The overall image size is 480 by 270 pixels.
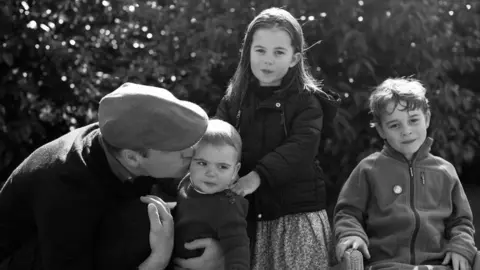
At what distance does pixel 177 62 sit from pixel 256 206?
1.95m

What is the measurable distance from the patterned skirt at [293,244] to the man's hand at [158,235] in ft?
2.14

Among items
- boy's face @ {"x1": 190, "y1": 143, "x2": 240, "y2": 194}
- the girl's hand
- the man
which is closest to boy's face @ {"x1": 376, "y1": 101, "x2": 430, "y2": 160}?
the girl's hand

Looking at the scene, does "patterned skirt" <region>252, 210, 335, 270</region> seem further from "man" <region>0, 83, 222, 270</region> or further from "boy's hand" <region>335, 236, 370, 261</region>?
"man" <region>0, 83, 222, 270</region>

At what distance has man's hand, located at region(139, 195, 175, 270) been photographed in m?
2.81

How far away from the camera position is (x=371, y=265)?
3.19m

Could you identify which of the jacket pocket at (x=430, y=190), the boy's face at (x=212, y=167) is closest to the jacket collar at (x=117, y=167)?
the boy's face at (x=212, y=167)

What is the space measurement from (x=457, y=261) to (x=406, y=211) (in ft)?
1.02

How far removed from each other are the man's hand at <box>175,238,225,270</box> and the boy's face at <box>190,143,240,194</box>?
0.72 ft

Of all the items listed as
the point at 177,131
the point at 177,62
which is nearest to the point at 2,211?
the point at 177,131

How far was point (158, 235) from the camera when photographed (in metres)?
2.83

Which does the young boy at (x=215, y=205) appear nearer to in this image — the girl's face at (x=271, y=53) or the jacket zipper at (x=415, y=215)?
the girl's face at (x=271, y=53)

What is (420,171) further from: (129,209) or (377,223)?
(129,209)

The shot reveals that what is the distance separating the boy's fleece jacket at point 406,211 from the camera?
3.17 m

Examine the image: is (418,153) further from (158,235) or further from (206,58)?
(206,58)
